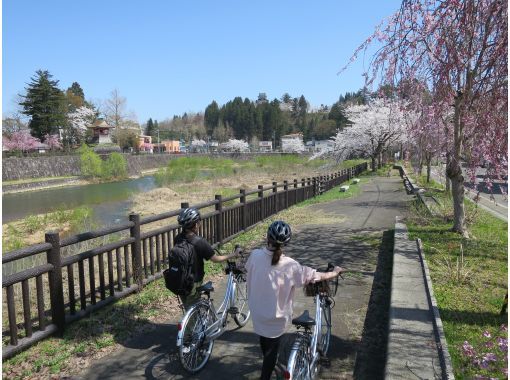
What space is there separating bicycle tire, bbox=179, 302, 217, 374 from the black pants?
845mm

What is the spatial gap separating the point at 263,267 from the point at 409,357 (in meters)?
1.63

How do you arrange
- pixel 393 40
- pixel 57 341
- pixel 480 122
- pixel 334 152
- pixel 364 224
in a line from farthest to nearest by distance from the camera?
pixel 334 152, pixel 364 224, pixel 393 40, pixel 480 122, pixel 57 341

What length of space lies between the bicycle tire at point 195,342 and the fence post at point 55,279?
1.68 meters

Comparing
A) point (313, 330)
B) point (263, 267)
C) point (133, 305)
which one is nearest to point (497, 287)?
point (313, 330)

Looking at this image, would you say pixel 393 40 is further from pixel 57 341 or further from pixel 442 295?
pixel 57 341

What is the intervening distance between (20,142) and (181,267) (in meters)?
62.5

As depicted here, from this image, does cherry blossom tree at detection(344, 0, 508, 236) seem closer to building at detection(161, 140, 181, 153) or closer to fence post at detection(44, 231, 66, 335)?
fence post at detection(44, 231, 66, 335)

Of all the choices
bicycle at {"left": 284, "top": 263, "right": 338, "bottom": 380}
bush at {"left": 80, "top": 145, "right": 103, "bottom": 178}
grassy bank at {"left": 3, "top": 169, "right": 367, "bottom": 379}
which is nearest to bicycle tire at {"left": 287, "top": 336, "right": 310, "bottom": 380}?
bicycle at {"left": 284, "top": 263, "right": 338, "bottom": 380}

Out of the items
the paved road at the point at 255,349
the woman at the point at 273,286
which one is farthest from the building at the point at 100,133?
the woman at the point at 273,286

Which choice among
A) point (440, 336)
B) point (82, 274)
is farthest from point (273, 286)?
point (82, 274)

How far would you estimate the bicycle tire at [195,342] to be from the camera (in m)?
3.84

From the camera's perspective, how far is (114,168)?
167 ft

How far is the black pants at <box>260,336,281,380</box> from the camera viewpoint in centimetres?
319

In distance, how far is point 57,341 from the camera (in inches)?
181
